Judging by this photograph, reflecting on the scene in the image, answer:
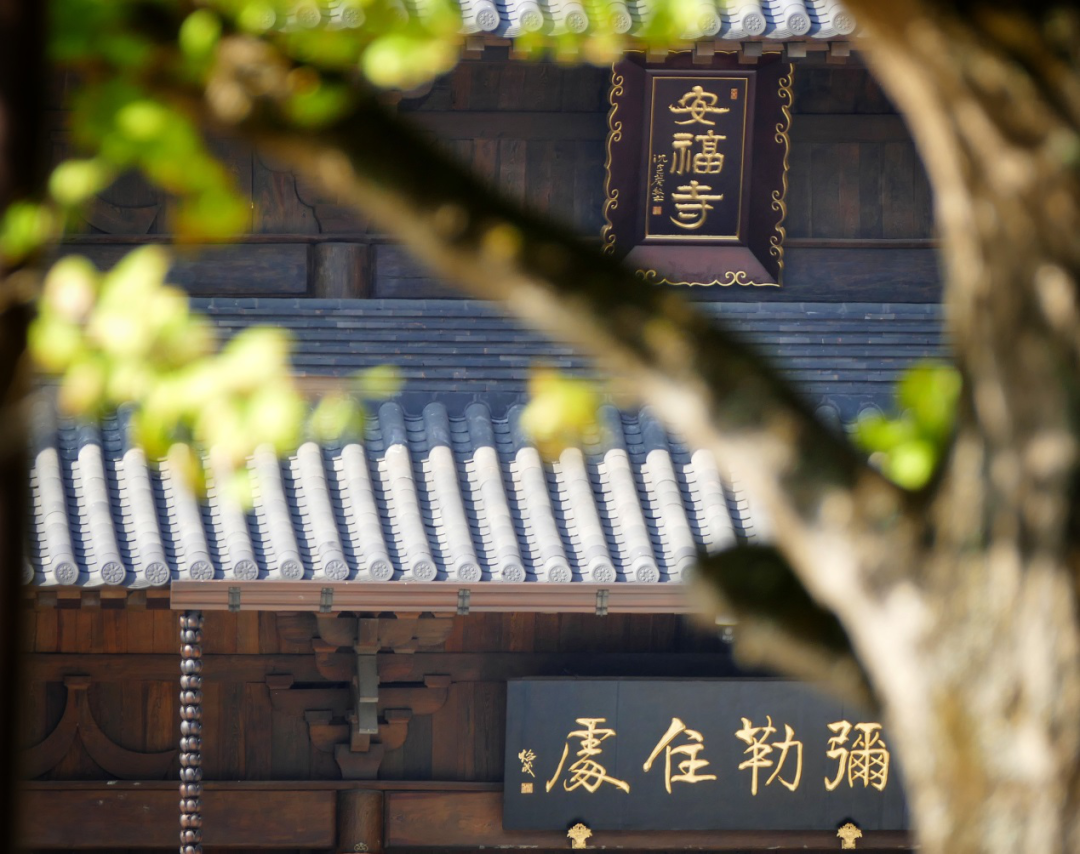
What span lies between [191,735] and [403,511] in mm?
1474

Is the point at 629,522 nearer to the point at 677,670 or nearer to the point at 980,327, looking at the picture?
the point at 677,670

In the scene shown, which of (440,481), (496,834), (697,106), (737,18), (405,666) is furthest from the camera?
(496,834)

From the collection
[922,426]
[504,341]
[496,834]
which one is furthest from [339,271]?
[922,426]

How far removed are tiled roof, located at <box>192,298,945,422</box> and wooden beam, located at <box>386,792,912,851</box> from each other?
2121 millimetres

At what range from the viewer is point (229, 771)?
7.68m

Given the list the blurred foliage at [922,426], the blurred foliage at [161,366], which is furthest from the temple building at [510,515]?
the blurred foliage at [161,366]

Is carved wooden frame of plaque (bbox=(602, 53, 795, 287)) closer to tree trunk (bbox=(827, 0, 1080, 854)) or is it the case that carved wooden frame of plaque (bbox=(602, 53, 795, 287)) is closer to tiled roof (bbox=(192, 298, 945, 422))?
tiled roof (bbox=(192, 298, 945, 422))

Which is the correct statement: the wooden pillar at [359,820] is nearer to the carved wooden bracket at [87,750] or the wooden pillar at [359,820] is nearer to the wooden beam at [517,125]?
the carved wooden bracket at [87,750]

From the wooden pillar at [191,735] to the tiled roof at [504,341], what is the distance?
57.0 inches

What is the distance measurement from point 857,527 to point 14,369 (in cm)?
105

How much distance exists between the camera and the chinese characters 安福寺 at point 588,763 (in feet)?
25.1

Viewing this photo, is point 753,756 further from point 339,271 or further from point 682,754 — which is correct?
point 339,271

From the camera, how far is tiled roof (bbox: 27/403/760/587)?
665 centimetres

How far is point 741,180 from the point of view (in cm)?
738
